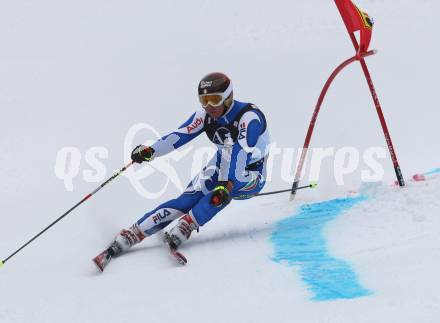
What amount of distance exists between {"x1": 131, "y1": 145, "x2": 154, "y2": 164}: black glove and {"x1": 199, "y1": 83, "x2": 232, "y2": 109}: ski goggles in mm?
724

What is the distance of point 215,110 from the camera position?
5172 mm

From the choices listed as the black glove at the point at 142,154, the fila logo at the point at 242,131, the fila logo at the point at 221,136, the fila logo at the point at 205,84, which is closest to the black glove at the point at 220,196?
the fila logo at the point at 242,131

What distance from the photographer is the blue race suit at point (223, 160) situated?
198 inches

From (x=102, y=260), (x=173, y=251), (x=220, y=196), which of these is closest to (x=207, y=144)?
(x=220, y=196)

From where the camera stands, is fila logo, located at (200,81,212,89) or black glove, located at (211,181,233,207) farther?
fila logo, located at (200,81,212,89)

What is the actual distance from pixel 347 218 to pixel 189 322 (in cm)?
214

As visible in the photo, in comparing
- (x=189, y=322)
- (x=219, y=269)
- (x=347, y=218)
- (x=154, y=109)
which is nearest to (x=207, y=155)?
(x=154, y=109)

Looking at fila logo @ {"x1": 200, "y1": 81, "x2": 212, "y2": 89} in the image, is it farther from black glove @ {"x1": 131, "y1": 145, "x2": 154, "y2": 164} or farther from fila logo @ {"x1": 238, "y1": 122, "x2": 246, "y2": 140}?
black glove @ {"x1": 131, "y1": 145, "x2": 154, "y2": 164}

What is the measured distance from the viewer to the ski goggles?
16.6ft

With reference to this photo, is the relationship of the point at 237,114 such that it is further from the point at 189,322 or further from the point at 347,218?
the point at 189,322

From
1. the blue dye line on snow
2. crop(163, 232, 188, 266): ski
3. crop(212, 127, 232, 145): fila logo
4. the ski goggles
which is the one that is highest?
the ski goggles

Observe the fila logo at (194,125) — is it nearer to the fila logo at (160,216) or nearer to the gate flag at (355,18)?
the fila logo at (160,216)

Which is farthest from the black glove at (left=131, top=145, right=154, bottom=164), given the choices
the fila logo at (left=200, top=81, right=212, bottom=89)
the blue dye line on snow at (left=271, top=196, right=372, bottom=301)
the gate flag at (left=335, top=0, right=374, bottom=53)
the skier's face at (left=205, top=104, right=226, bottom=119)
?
the gate flag at (left=335, top=0, right=374, bottom=53)

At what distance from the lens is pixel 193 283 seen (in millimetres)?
4094
